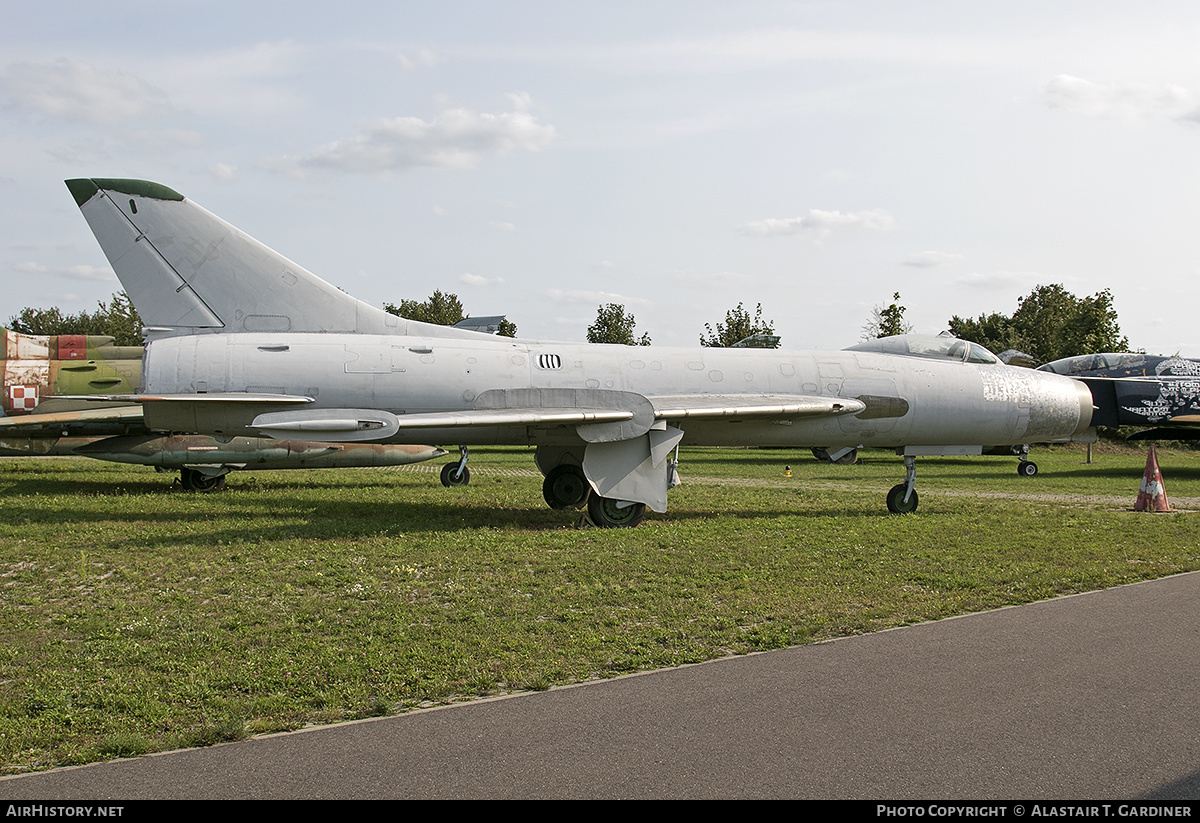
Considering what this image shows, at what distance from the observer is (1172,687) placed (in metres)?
4.95

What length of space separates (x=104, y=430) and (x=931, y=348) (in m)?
14.7

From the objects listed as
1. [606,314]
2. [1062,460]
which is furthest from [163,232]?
[606,314]

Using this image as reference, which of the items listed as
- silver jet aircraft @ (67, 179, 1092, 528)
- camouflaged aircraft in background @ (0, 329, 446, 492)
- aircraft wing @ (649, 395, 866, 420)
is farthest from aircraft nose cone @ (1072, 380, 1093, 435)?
camouflaged aircraft in background @ (0, 329, 446, 492)

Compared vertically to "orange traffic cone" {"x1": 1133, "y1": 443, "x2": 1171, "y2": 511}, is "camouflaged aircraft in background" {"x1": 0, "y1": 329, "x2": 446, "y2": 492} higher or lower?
higher

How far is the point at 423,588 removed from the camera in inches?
296

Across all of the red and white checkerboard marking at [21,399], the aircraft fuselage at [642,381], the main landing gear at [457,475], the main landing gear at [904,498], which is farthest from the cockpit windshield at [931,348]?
the red and white checkerboard marking at [21,399]

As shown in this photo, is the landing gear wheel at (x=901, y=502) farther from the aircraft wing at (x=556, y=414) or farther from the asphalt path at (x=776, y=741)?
the asphalt path at (x=776, y=741)

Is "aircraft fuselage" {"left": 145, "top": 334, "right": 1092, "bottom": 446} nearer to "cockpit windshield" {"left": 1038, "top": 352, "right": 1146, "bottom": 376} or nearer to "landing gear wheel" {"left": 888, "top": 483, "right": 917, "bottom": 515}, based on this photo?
"landing gear wheel" {"left": 888, "top": 483, "right": 917, "bottom": 515}

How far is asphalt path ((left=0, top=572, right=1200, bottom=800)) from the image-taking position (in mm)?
3623

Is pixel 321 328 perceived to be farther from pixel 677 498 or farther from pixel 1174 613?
pixel 1174 613

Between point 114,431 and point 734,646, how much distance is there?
48.4 feet

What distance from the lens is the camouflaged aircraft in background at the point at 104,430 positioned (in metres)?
16.2

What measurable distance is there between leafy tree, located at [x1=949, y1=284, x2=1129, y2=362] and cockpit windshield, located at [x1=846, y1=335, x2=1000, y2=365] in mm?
26965

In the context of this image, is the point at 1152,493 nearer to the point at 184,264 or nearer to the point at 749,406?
the point at 749,406
